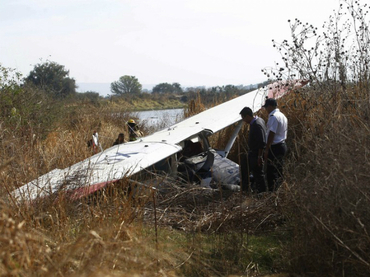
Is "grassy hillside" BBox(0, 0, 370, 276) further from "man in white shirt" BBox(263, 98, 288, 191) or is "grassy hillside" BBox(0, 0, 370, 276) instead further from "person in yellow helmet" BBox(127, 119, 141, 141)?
"person in yellow helmet" BBox(127, 119, 141, 141)

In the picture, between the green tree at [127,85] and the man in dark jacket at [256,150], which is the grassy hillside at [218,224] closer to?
the man in dark jacket at [256,150]

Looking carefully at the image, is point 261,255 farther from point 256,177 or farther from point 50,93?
point 50,93

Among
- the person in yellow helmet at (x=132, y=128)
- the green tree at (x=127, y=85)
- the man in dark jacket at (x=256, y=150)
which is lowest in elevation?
the man in dark jacket at (x=256, y=150)

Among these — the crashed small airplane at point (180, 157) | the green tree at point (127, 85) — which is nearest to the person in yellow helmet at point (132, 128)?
the crashed small airplane at point (180, 157)

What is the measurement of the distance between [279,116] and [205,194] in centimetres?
200

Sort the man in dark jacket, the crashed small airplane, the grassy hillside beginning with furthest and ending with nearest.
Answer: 1. the man in dark jacket
2. the crashed small airplane
3. the grassy hillside

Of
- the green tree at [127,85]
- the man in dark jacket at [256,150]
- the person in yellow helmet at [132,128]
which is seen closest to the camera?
the man in dark jacket at [256,150]

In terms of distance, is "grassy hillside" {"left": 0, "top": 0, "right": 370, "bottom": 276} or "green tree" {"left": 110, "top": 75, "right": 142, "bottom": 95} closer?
"grassy hillside" {"left": 0, "top": 0, "right": 370, "bottom": 276}

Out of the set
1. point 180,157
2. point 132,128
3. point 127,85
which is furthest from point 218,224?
point 127,85

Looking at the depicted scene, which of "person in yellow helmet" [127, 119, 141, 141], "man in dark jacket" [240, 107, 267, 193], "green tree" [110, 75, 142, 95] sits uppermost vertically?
"green tree" [110, 75, 142, 95]

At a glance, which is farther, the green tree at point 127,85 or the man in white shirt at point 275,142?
the green tree at point 127,85

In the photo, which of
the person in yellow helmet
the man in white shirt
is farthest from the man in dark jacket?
the person in yellow helmet

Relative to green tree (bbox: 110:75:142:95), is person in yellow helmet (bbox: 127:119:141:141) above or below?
below

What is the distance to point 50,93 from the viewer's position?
1925cm
